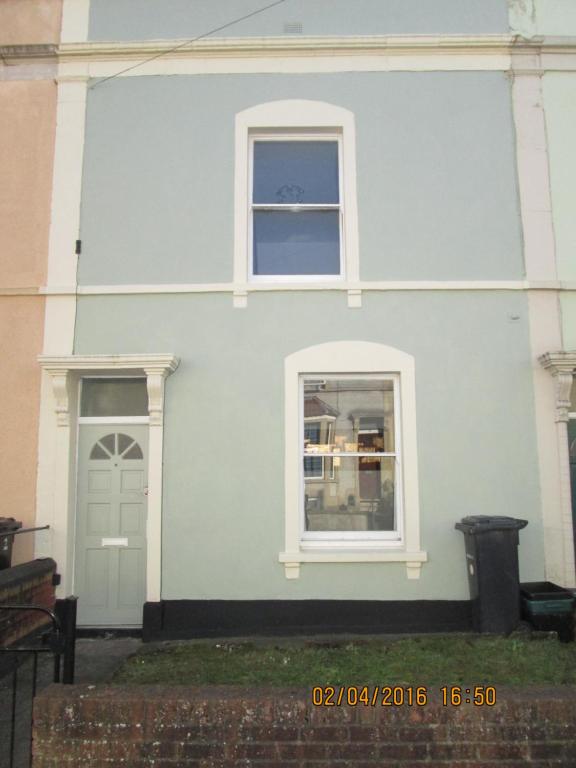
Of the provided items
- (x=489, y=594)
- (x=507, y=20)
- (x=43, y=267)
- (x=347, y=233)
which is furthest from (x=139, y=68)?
(x=489, y=594)

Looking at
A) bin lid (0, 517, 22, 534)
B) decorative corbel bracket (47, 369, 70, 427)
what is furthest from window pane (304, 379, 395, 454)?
bin lid (0, 517, 22, 534)

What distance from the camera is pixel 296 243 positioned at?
23.6 feet

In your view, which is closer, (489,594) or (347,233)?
(489,594)

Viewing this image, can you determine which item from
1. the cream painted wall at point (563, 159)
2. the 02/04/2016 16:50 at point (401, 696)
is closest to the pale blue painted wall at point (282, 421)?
the cream painted wall at point (563, 159)

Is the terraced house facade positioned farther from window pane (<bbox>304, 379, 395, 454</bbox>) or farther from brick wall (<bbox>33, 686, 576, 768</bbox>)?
brick wall (<bbox>33, 686, 576, 768</bbox>)

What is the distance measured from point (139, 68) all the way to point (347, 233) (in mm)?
3287

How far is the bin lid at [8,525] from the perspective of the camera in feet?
20.2

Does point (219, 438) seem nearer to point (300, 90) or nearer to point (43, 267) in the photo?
point (43, 267)

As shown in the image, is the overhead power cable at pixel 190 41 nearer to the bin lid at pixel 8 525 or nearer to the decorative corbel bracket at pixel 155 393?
the decorative corbel bracket at pixel 155 393

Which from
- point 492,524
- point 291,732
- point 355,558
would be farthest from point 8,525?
point 492,524

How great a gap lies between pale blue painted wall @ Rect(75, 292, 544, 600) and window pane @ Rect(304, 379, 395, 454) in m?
0.39

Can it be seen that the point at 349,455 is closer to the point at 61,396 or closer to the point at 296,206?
the point at 296,206

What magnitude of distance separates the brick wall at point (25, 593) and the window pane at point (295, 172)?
4834 millimetres

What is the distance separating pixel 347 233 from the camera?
7.01 metres
